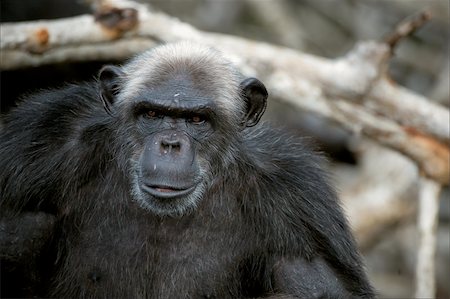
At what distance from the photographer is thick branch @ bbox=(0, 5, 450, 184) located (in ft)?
28.1

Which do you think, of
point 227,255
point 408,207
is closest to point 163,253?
point 227,255

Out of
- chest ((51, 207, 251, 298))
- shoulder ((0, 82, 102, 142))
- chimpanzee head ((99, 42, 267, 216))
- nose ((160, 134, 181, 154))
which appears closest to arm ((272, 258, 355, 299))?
chest ((51, 207, 251, 298))

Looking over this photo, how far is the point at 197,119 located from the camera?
679 cm

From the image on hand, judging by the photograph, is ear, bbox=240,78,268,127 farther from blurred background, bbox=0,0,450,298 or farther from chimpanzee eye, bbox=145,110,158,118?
blurred background, bbox=0,0,450,298

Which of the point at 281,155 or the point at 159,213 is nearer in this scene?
the point at 159,213

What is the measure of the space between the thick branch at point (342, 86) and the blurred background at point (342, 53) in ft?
1.00

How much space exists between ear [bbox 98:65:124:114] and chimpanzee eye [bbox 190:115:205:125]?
0.58 meters

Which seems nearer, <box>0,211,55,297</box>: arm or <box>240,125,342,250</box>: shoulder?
<box>0,211,55,297</box>: arm

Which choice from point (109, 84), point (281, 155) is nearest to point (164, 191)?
point (109, 84)

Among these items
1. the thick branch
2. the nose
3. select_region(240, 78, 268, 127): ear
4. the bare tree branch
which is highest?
the thick branch

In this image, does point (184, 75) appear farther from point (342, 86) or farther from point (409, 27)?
point (409, 27)

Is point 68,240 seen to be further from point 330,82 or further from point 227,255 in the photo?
point 330,82

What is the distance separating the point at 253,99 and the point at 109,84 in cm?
93

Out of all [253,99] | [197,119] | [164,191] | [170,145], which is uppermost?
[253,99]
